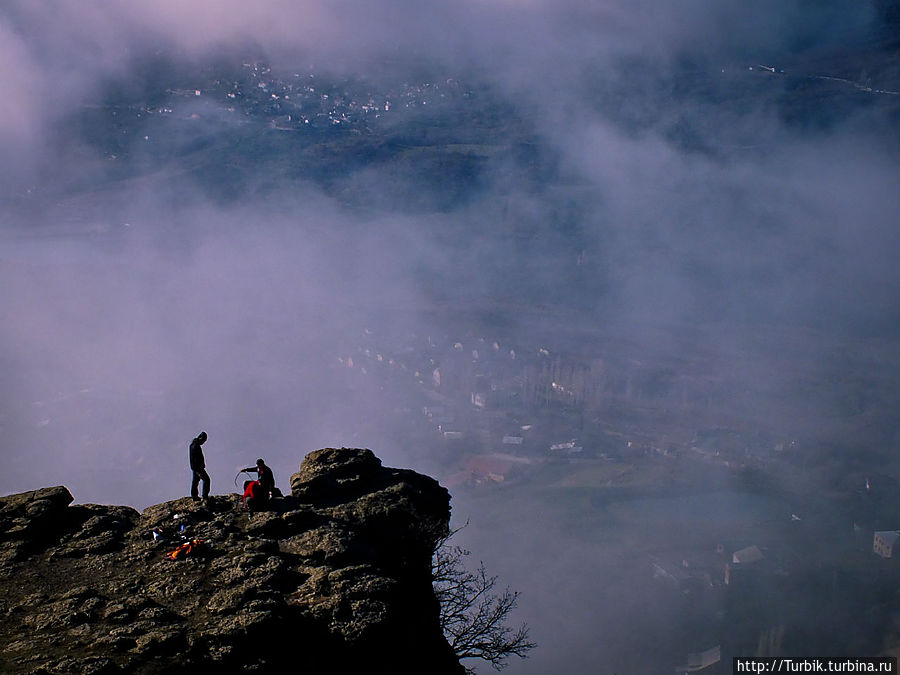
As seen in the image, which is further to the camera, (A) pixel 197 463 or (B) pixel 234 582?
(A) pixel 197 463

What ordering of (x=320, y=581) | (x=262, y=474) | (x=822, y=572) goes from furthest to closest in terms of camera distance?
(x=822, y=572) < (x=262, y=474) < (x=320, y=581)

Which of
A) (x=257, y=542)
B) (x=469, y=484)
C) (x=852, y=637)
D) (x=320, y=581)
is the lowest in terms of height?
(x=852, y=637)

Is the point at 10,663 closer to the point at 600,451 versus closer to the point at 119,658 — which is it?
the point at 119,658

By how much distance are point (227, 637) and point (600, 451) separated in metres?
150

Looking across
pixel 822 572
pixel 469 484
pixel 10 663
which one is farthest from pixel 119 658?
pixel 469 484

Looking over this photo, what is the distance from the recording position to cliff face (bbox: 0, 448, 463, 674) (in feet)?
38.1

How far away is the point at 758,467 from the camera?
148750 millimetres

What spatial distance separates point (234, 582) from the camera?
45.0 ft

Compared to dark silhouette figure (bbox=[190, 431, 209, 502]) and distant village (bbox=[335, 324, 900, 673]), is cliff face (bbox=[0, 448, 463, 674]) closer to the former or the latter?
dark silhouette figure (bbox=[190, 431, 209, 502])

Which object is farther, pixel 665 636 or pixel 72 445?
pixel 72 445

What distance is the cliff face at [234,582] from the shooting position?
1161 cm

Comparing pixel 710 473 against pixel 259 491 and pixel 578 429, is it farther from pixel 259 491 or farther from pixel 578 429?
pixel 259 491

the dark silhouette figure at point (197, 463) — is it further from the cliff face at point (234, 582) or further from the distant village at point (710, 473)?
the distant village at point (710, 473)

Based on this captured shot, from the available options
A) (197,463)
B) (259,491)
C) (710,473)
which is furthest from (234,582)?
(710,473)
